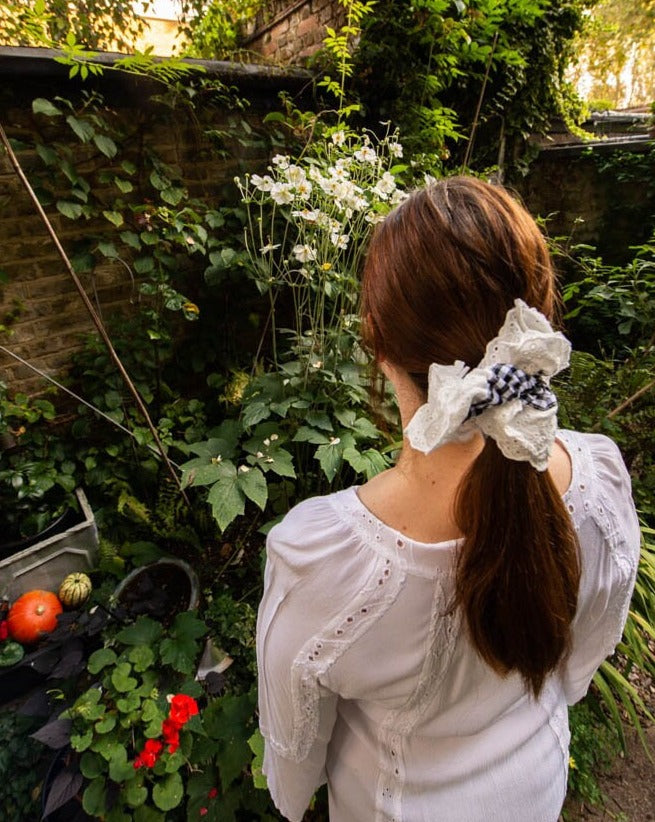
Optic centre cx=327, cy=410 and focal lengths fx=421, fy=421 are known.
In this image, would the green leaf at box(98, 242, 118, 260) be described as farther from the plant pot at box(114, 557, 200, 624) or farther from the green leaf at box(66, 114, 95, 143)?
the plant pot at box(114, 557, 200, 624)

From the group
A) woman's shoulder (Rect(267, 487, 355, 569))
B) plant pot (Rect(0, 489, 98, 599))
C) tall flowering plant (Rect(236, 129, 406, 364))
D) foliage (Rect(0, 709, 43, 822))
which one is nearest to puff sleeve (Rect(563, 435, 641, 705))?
woman's shoulder (Rect(267, 487, 355, 569))

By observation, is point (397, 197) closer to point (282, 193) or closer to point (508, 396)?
point (282, 193)

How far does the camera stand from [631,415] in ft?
6.55

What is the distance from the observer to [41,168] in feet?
5.84

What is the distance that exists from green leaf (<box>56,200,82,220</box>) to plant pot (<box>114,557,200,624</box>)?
59.9 inches

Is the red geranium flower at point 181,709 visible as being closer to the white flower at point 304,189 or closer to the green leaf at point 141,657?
the green leaf at point 141,657

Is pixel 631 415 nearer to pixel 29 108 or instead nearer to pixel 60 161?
pixel 60 161

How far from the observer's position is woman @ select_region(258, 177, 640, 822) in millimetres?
521

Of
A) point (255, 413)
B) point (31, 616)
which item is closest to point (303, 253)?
point (255, 413)

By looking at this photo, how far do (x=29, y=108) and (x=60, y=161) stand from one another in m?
0.21

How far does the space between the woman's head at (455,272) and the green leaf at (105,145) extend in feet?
5.77

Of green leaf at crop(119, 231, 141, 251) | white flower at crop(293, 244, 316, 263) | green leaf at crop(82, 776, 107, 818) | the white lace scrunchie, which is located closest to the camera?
the white lace scrunchie

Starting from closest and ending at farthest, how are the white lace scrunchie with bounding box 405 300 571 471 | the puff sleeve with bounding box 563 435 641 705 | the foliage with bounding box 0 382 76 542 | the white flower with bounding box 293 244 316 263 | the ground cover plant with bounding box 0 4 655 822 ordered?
the white lace scrunchie with bounding box 405 300 571 471 → the puff sleeve with bounding box 563 435 641 705 → the ground cover plant with bounding box 0 4 655 822 → the white flower with bounding box 293 244 316 263 → the foliage with bounding box 0 382 76 542

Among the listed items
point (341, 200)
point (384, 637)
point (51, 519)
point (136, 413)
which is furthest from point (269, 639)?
point (136, 413)
